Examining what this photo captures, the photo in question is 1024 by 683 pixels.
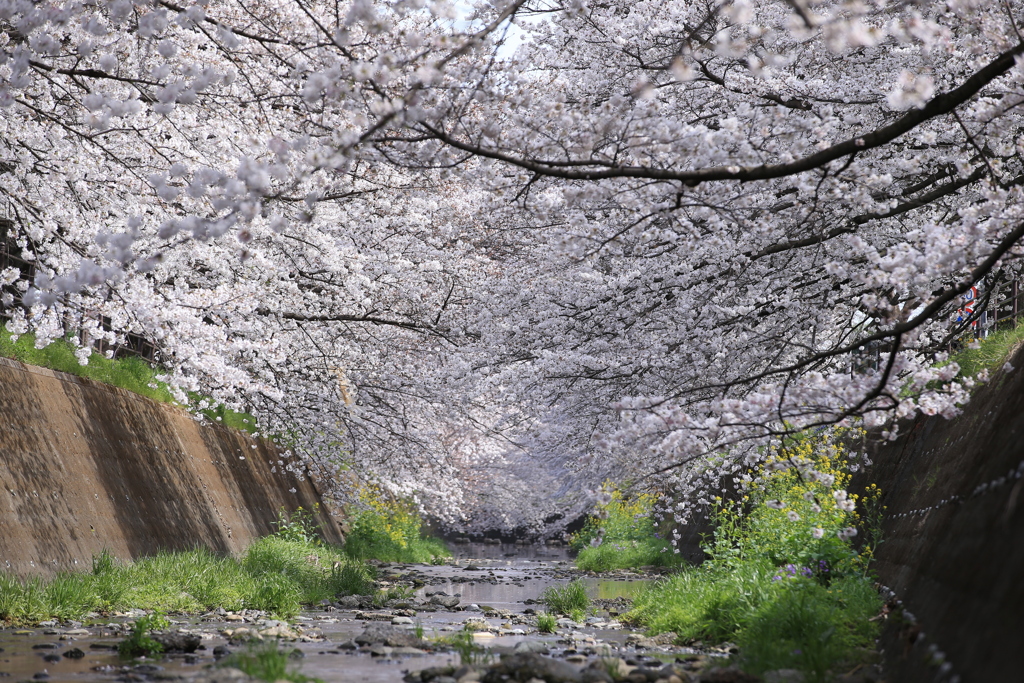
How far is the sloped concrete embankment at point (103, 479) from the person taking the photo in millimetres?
9852

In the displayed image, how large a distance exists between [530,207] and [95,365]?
7.41 meters

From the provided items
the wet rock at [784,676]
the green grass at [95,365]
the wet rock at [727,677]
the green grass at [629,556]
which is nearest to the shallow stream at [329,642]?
the wet rock at [727,677]

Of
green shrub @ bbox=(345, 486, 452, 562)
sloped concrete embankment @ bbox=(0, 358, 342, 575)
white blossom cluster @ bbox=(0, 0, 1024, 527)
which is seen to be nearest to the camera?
white blossom cluster @ bbox=(0, 0, 1024, 527)

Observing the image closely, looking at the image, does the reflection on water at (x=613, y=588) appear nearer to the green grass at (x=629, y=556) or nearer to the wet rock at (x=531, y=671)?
the green grass at (x=629, y=556)

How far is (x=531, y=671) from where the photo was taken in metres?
6.02

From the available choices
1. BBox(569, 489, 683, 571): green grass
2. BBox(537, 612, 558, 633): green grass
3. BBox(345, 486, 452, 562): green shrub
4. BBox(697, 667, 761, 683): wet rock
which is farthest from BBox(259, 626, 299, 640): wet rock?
BBox(345, 486, 452, 562): green shrub

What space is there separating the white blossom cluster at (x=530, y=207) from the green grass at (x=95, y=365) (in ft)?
1.83

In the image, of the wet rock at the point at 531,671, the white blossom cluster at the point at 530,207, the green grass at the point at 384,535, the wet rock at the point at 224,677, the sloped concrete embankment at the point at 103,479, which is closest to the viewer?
the wet rock at the point at 224,677

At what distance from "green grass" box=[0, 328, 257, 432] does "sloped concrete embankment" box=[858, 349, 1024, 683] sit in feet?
29.0

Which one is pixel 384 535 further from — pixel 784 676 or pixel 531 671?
pixel 784 676

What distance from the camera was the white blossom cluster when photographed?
245 inches

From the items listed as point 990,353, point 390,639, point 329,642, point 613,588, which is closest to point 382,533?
point 613,588

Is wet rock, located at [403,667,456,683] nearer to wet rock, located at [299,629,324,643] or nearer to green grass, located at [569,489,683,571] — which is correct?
wet rock, located at [299,629,324,643]

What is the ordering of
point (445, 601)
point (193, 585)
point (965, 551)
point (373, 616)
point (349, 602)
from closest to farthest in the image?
1. point (965, 551)
2. point (193, 585)
3. point (373, 616)
4. point (349, 602)
5. point (445, 601)
